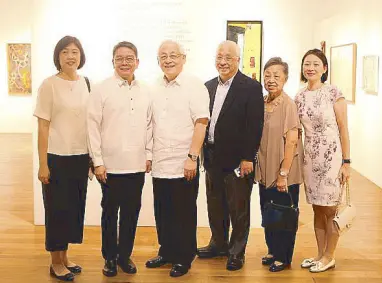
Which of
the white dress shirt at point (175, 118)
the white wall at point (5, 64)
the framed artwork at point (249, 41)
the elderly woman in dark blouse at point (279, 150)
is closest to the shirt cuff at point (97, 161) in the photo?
the white dress shirt at point (175, 118)

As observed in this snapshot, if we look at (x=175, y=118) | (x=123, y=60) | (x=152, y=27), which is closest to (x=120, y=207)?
(x=175, y=118)

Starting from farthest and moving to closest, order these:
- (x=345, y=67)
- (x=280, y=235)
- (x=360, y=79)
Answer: (x=345, y=67), (x=360, y=79), (x=280, y=235)

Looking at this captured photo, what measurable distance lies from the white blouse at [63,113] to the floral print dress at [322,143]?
158cm

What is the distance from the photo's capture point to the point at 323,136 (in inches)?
162

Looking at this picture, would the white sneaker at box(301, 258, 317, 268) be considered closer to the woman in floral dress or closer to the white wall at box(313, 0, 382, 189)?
the woman in floral dress

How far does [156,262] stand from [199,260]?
390mm

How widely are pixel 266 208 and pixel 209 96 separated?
94cm

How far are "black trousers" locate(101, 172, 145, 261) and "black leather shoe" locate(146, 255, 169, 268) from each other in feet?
0.98

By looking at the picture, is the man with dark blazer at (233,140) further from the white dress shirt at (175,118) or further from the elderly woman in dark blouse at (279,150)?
the white dress shirt at (175,118)

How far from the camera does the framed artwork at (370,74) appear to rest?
8.27 metres

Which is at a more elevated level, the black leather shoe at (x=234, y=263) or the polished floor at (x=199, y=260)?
the black leather shoe at (x=234, y=263)

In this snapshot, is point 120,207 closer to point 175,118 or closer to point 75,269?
point 75,269

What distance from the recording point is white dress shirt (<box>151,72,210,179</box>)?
4.02 meters

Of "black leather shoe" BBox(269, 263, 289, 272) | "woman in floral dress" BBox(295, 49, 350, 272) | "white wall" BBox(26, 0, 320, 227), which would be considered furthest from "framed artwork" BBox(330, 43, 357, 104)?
"black leather shoe" BBox(269, 263, 289, 272)
